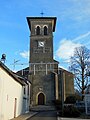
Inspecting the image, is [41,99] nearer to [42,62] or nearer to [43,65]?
[43,65]

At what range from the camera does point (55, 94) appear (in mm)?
51469

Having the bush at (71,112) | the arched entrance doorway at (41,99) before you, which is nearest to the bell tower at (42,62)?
the arched entrance doorway at (41,99)

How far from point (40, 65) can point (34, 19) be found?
38.1ft

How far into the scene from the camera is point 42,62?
5447 centimetres

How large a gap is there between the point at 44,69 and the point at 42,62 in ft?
5.58

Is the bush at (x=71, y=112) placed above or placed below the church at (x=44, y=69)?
below

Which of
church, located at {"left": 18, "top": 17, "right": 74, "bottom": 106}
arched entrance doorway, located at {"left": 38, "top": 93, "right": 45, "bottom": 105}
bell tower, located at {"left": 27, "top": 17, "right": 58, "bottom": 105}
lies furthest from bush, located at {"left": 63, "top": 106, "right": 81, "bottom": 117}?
arched entrance doorway, located at {"left": 38, "top": 93, "right": 45, "bottom": 105}

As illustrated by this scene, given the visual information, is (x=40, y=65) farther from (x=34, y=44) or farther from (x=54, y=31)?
(x=54, y=31)

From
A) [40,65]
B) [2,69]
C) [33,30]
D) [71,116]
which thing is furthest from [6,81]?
[33,30]

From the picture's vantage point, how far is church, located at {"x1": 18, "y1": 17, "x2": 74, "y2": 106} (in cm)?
5247

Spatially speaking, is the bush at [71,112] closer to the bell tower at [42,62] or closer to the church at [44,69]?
the church at [44,69]

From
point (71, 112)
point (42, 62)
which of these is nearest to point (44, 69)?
point (42, 62)

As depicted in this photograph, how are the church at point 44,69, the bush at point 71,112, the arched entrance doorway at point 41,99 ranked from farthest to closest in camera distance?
the church at point 44,69
the arched entrance doorway at point 41,99
the bush at point 71,112

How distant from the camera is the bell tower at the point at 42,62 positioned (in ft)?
172
